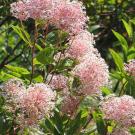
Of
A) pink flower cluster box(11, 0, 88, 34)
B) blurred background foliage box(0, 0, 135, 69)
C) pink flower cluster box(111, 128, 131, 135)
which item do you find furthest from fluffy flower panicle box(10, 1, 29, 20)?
blurred background foliage box(0, 0, 135, 69)

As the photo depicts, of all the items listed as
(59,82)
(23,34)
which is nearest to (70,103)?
(59,82)

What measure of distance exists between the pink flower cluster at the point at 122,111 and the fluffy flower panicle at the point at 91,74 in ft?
0.32

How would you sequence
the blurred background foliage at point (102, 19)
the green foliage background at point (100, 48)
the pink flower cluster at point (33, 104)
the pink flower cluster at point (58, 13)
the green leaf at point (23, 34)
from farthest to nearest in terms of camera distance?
the blurred background foliage at point (102, 19) → the green leaf at point (23, 34) → the green foliage background at point (100, 48) → the pink flower cluster at point (58, 13) → the pink flower cluster at point (33, 104)

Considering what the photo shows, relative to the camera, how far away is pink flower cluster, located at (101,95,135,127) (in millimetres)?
2053

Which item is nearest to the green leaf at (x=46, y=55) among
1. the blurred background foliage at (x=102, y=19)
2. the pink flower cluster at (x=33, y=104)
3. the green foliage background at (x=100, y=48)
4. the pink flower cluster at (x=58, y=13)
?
the green foliage background at (x=100, y=48)

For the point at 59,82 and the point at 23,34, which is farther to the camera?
the point at 23,34

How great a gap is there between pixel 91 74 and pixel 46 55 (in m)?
0.34

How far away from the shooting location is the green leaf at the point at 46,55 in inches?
89.4

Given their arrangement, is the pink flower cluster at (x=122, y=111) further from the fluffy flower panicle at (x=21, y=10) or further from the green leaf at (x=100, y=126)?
the fluffy flower panicle at (x=21, y=10)

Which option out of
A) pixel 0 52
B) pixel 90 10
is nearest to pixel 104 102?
pixel 90 10

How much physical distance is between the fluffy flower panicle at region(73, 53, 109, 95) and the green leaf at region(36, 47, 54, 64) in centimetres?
23

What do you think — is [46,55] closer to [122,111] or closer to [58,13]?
[58,13]

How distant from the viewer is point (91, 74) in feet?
6.68

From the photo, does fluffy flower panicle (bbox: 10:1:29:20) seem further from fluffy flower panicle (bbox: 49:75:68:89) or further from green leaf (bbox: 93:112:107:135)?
green leaf (bbox: 93:112:107:135)
